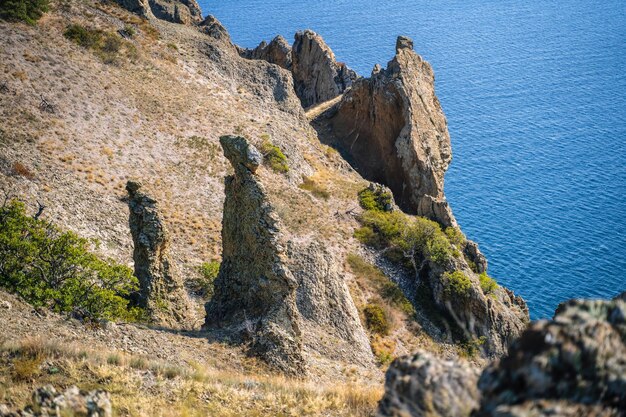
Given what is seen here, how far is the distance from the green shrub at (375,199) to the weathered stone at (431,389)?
47460mm

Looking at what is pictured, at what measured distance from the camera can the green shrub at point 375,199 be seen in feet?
189

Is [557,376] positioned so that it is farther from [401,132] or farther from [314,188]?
[401,132]

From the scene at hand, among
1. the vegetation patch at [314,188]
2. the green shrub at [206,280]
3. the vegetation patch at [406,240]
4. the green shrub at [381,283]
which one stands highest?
the vegetation patch at [314,188]

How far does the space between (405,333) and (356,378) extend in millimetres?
15178

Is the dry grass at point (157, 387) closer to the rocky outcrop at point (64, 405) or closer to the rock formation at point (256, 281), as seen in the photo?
the rocky outcrop at point (64, 405)

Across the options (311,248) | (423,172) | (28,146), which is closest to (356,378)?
(311,248)

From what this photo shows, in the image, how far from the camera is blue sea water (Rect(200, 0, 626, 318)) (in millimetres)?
83750

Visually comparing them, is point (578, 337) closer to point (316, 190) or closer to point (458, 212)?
point (316, 190)

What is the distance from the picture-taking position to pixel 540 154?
123 meters

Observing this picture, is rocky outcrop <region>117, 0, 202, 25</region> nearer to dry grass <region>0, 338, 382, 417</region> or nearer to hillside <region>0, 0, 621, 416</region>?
hillside <region>0, 0, 621, 416</region>

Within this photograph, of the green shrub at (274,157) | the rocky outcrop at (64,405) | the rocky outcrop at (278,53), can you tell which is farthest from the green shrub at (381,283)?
the rocky outcrop at (278,53)

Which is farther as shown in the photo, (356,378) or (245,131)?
(245,131)

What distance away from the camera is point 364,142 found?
79938 mm

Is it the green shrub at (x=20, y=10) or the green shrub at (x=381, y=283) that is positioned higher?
the green shrub at (x=20, y=10)
